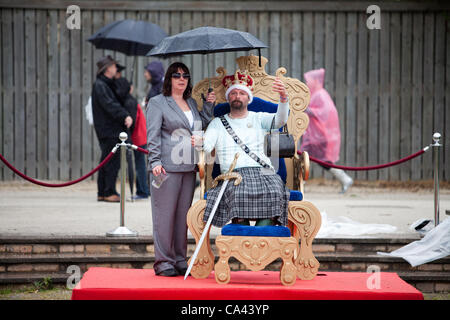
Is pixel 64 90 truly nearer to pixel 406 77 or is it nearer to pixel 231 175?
pixel 406 77

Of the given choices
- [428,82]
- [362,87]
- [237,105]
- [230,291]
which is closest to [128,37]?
[362,87]

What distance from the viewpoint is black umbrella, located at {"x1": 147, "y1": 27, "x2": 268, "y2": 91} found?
5.06m

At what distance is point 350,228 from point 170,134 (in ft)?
7.76

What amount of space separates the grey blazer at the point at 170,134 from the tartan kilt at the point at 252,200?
0.36 meters

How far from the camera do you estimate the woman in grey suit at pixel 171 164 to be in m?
5.21

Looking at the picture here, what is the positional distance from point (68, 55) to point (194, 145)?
23.8 feet

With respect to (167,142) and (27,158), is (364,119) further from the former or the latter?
(167,142)

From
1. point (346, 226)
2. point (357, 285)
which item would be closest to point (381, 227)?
point (346, 226)

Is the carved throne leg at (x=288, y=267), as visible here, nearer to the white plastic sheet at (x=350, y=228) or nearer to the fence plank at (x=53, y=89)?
the white plastic sheet at (x=350, y=228)

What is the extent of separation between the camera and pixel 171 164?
5234 millimetres

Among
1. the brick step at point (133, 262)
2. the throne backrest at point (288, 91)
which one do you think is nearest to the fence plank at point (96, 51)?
the brick step at point (133, 262)

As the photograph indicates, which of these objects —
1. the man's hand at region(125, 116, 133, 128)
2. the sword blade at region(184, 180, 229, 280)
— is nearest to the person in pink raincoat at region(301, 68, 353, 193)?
the man's hand at region(125, 116, 133, 128)
